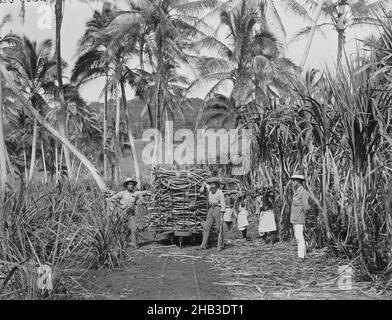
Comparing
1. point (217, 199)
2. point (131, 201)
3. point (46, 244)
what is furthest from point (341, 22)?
point (46, 244)

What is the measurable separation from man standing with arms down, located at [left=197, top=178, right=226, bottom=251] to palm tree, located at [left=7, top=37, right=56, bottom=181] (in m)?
21.1

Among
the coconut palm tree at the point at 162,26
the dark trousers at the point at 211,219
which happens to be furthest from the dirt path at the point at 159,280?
the coconut palm tree at the point at 162,26

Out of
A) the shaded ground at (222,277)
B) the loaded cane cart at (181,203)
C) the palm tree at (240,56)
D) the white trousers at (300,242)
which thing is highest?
the palm tree at (240,56)

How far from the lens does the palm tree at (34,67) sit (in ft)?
98.3

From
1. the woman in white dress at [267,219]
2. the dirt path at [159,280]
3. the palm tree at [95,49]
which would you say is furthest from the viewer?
the palm tree at [95,49]

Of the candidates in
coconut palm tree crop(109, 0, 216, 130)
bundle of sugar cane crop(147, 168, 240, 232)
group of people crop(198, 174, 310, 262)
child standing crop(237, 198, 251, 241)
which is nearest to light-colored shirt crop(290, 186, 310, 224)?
group of people crop(198, 174, 310, 262)

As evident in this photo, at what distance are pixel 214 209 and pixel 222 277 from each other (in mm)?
2833

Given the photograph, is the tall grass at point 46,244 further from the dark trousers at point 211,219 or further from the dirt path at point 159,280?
the dark trousers at point 211,219

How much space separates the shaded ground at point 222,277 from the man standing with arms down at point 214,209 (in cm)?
29

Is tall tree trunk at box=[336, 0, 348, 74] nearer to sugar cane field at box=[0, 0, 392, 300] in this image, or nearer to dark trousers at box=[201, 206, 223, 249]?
sugar cane field at box=[0, 0, 392, 300]

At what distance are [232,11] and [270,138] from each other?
1340 centimetres

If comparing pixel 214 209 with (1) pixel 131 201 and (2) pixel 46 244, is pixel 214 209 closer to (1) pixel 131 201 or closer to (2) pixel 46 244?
(1) pixel 131 201
